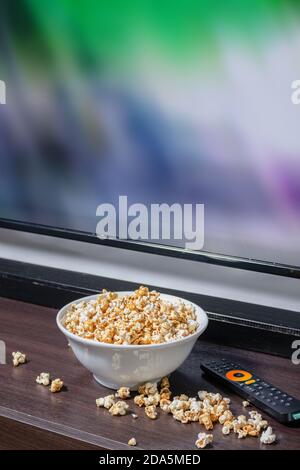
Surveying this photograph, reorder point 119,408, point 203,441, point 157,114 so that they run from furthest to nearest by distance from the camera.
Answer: point 157,114 → point 119,408 → point 203,441

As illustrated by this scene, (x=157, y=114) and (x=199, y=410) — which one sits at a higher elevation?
(x=157, y=114)

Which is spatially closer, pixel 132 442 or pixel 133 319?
pixel 132 442

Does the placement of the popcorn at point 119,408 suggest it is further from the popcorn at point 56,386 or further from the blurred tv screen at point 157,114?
the blurred tv screen at point 157,114

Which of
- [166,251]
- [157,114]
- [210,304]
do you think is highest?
[157,114]

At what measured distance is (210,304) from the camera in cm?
167

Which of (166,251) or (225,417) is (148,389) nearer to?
(225,417)

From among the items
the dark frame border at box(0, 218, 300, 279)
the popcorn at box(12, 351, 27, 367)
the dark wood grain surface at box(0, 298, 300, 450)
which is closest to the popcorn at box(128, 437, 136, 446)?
the dark wood grain surface at box(0, 298, 300, 450)

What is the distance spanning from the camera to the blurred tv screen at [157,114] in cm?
154

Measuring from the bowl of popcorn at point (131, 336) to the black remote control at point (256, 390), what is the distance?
0.09 meters

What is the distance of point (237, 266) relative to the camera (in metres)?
1.62

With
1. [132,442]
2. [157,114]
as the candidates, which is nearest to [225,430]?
[132,442]

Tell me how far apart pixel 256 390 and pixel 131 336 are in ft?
0.78

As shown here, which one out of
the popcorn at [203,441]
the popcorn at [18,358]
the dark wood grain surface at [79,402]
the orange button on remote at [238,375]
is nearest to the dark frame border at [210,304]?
the dark wood grain surface at [79,402]
